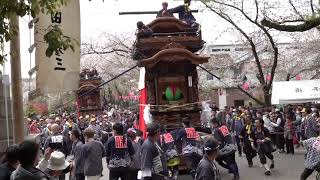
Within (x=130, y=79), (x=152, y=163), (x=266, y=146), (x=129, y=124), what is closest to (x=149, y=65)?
(x=266, y=146)

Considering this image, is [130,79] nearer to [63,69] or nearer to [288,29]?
[288,29]

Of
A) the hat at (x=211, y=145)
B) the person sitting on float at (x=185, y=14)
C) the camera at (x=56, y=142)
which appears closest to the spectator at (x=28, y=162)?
the hat at (x=211, y=145)

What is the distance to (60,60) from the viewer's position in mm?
8023

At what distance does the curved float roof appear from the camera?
13.7 meters

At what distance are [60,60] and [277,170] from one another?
9311mm

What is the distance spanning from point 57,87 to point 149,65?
597 centimetres

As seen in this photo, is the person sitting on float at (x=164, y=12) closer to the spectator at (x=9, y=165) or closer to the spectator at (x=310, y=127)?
the spectator at (x=310, y=127)

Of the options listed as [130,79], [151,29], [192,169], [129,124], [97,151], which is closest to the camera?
[97,151]

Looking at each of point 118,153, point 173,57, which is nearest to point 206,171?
point 118,153

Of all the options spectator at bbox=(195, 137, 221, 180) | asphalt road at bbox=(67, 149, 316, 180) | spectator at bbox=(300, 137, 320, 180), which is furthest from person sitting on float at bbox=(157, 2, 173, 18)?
spectator at bbox=(195, 137, 221, 180)

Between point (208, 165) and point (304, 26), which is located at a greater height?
point (304, 26)

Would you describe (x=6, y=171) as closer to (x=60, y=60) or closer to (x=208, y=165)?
(x=208, y=165)

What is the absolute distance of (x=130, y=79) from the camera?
49.5 metres

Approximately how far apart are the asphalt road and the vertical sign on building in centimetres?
679
